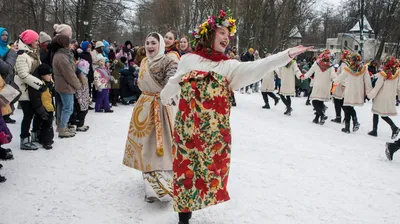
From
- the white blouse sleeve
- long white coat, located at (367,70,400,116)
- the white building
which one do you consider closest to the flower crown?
the white blouse sleeve

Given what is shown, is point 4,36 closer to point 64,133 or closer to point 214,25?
point 64,133

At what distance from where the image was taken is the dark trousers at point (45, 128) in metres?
5.88

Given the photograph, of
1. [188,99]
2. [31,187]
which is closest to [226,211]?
[188,99]

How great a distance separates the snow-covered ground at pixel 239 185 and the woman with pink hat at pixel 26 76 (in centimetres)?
31

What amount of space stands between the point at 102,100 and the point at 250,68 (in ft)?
23.1

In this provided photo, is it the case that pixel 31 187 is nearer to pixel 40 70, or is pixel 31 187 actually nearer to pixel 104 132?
pixel 40 70

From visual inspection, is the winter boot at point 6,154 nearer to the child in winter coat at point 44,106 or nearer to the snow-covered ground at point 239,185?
the snow-covered ground at point 239,185

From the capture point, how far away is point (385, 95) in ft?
28.3

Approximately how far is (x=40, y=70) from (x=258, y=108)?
7982mm

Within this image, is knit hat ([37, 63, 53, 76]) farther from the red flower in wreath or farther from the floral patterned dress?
the red flower in wreath

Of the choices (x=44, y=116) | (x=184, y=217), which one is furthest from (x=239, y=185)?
(x=44, y=116)

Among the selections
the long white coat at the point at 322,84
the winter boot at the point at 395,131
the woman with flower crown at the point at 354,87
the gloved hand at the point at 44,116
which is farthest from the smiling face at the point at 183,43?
the winter boot at the point at 395,131

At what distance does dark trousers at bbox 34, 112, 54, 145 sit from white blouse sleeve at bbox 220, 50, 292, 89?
3.82 metres

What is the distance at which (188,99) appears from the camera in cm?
331
